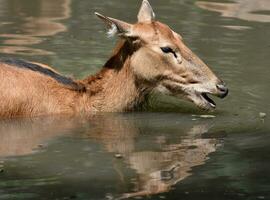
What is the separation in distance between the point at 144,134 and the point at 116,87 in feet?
4.16

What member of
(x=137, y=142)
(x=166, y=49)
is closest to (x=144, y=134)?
(x=137, y=142)

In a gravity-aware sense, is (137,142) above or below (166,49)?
below

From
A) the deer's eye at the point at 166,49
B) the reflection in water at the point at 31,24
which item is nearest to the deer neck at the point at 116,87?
the deer's eye at the point at 166,49

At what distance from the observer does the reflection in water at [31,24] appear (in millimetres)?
14873

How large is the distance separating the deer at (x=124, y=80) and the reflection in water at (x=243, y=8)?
668 centimetres

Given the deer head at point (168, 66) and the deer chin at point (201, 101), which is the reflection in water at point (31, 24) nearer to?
the deer head at point (168, 66)

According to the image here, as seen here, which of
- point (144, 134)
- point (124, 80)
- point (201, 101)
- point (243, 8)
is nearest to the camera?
point (144, 134)

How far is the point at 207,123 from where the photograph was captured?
1138 cm

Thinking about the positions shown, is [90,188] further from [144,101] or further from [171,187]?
[144,101]

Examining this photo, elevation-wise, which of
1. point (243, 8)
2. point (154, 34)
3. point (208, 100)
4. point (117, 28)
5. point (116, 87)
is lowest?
point (243, 8)

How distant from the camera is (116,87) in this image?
38.7ft

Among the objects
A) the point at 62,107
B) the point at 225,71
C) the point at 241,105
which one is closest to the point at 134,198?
the point at 62,107

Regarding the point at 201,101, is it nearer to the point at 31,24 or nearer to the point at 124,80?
the point at 124,80

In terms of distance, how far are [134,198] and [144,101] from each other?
408 centimetres
